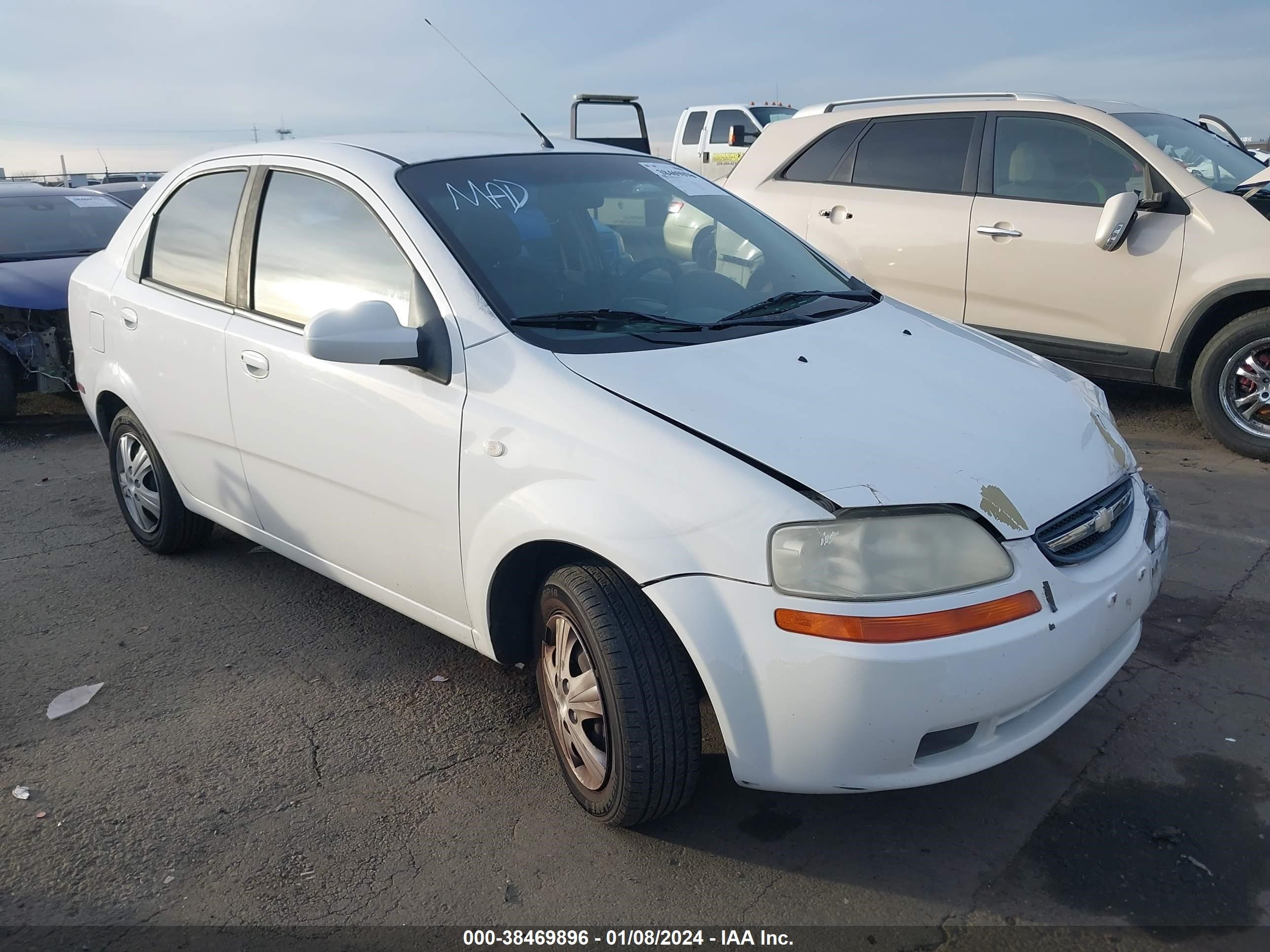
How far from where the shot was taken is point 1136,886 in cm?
243

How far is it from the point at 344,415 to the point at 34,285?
5126mm

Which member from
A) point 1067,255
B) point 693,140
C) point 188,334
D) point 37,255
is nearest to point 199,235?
point 188,334

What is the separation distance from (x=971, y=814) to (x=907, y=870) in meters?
0.31

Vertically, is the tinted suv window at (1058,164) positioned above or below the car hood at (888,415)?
above

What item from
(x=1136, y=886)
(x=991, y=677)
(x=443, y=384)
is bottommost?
(x=1136, y=886)

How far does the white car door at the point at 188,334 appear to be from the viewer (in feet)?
12.1

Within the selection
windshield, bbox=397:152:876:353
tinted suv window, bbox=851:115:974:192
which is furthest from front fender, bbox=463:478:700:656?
tinted suv window, bbox=851:115:974:192

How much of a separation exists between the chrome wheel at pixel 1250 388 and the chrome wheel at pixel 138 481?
5232mm

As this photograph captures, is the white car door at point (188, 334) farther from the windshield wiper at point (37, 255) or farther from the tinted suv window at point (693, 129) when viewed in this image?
the tinted suv window at point (693, 129)

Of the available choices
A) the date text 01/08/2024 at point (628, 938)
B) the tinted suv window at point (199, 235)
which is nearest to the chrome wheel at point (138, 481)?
the tinted suv window at point (199, 235)

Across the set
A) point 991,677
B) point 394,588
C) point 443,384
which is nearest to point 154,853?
point 394,588

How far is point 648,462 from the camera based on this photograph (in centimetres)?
236

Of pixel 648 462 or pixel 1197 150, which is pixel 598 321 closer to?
pixel 648 462

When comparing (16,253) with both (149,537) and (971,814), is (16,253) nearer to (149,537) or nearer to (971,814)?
(149,537)
